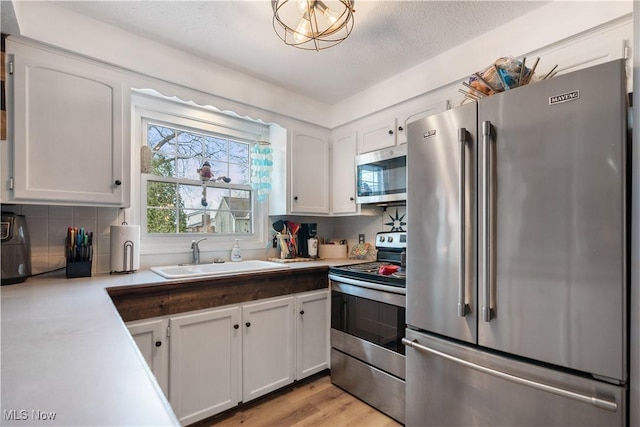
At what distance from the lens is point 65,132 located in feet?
5.29

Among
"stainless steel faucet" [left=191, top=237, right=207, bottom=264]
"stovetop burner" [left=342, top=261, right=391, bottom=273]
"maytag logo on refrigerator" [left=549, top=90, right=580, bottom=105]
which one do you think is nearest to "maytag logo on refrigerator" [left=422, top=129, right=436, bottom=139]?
"maytag logo on refrigerator" [left=549, top=90, right=580, bottom=105]

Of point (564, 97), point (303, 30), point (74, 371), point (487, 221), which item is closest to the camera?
point (74, 371)

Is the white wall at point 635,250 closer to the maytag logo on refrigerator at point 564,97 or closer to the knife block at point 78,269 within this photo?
the maytag logo on refrigerator at point 564,97

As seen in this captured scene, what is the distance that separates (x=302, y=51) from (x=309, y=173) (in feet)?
3.38

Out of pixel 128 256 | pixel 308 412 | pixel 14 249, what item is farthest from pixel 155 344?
pixel 308 412

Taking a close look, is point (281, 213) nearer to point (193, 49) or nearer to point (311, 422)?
point (193, 49)

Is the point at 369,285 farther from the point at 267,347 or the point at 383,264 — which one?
the point at 267,347

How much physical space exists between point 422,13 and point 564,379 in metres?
1.82

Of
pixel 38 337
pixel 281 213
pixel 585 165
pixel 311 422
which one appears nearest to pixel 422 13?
pixel 585 165

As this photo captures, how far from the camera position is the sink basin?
6.23ft

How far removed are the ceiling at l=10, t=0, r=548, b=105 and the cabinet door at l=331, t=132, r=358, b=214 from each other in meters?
0.60

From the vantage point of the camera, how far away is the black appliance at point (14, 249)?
1457 mm

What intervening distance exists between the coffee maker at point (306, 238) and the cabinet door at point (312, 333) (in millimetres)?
534

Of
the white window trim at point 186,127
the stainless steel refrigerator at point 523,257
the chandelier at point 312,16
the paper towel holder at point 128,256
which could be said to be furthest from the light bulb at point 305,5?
the paper towel holder at point 128,256
